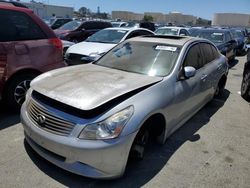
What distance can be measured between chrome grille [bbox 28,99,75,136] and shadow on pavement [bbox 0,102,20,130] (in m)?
1.35

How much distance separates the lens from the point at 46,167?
9.73ft

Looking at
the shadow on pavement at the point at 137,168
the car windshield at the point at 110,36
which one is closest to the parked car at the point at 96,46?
the car windshield at the point at 110,36

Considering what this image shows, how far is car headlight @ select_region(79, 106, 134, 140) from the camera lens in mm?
2500

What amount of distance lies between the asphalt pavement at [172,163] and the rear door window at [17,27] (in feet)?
4.63

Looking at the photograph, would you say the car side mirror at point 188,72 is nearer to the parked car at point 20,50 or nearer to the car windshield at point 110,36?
the parked car at point 20,50

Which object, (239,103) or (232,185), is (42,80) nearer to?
(232,185)

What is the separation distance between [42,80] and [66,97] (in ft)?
2.58

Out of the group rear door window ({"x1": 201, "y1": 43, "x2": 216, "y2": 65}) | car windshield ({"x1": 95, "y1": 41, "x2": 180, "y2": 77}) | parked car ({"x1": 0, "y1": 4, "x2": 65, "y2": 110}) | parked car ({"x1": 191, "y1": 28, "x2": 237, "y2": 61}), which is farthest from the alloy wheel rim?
parked car ({"x1": 191, "y1": 28, "x2": 237, "y2": 61})

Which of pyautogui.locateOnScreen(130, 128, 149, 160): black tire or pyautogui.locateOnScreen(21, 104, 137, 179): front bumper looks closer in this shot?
pyautogui.locateOnScreen(21, 104, 137, 179): front bumper

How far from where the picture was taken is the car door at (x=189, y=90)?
3555 mm

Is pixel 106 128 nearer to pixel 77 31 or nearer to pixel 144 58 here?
pixel 144 58

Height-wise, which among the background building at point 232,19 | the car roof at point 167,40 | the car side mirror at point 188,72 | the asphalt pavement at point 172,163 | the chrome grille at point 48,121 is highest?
the background building at point 232,19

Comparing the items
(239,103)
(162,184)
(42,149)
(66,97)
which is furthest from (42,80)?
(239,103)

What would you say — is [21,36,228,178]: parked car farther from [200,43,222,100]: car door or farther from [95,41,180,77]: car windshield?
[200,43,222,100]: car door
